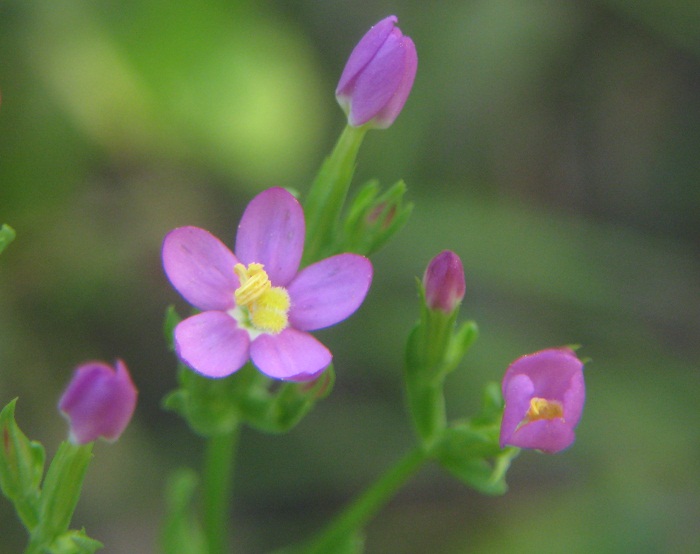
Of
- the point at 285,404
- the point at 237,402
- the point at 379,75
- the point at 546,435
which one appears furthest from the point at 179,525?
the point at 379,75

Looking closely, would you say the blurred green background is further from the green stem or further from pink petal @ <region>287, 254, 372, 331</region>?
pink petal @ <region>287, 254, 372, 331</region>

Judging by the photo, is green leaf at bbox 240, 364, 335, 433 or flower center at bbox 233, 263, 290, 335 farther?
green leaf at bbox 240, 364, 335, 433

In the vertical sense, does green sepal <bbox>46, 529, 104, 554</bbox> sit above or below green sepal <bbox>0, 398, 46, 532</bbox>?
below

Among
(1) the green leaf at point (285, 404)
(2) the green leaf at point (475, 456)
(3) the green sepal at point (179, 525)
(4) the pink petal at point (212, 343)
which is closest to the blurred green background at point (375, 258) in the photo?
(3) the green sepal at point (179, 525)

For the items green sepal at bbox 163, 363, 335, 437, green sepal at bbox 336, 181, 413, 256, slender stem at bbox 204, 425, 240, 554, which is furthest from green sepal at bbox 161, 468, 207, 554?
green sepal at bbox 336, 181, 413, 256

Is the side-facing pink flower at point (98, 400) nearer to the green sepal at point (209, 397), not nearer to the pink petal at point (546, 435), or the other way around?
the green sepal at point (209, 397)

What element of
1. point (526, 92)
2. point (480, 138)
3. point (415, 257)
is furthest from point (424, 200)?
point (526, 92)
